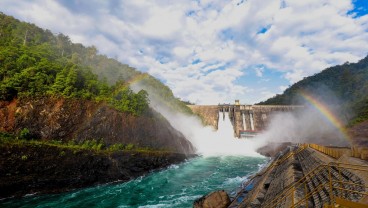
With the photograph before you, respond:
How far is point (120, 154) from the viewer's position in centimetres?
2511

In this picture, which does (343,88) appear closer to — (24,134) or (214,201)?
(214,201)

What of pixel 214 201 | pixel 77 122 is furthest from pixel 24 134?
pixel 214 201

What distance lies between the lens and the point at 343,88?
266 ft

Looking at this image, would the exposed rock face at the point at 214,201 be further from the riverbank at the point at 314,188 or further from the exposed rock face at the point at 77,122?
→ the exposed rock face at the point at 77,122

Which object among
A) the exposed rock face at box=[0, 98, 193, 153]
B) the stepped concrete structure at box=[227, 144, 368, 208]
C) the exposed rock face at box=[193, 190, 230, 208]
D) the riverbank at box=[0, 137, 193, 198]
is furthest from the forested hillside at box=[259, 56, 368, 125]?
the riverbank at box=[0, 137, 193, 198]

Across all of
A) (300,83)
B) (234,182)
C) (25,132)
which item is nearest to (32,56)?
(25,132)

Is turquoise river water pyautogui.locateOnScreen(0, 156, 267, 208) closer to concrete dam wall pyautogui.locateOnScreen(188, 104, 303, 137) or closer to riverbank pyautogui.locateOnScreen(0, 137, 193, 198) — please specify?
riverbank pyautogui.locateOnScreen(0, 137, 193, 198)

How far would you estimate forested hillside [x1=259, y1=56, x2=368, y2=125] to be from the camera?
56.7m

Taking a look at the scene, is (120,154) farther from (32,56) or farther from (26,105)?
(32,56)

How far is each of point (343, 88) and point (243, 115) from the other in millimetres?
44901

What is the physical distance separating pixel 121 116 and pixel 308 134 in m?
49.0

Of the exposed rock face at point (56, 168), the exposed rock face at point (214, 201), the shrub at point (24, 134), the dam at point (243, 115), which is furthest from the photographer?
the dam at point (243, 115)

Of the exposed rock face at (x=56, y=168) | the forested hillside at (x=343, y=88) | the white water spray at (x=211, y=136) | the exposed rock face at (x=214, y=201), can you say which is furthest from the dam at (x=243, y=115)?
the exposed rock face at (x=214, y=201)

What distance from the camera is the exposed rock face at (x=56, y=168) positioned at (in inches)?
706
